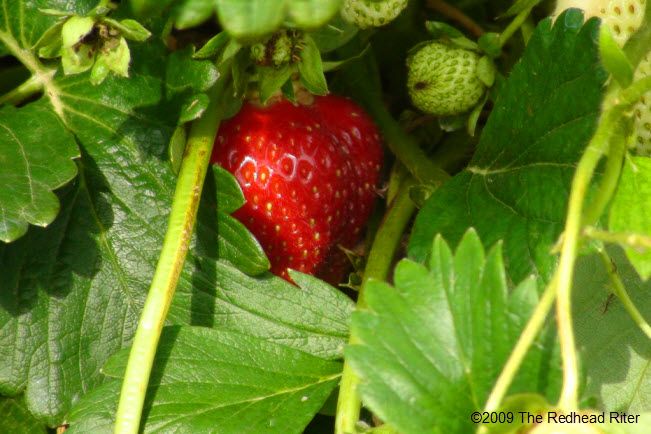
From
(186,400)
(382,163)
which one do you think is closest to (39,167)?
(186,400)

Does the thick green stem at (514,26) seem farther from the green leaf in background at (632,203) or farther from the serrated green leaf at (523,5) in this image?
the green leaf in background at (632,203)

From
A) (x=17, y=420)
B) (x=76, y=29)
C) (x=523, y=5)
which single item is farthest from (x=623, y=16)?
(x=17, y=420)

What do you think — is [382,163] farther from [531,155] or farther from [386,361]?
[386,361]

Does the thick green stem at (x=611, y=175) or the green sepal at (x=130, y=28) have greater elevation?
the thick green stem at (x=611, y=175)

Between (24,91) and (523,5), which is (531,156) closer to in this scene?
(523,5)

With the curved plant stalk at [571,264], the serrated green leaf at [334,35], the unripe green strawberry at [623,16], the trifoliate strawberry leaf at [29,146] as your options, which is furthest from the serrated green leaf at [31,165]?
the unripe green strawberry at [623,16]

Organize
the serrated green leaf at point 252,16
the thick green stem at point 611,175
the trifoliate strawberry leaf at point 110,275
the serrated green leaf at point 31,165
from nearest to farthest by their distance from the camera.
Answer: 1. the serrated green leaf at point 252,16
2. the thick green stem at point 611,175
3. the serrated green leaf at point 31,165
4. the trifoliate strawberry leaf at point 110,275

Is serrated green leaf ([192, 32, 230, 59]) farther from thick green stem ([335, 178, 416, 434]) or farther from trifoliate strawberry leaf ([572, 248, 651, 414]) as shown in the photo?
trifoliate strawberry leaf ([572, 248, 651, 414])

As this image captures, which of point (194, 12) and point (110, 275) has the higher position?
point (194, 12)
